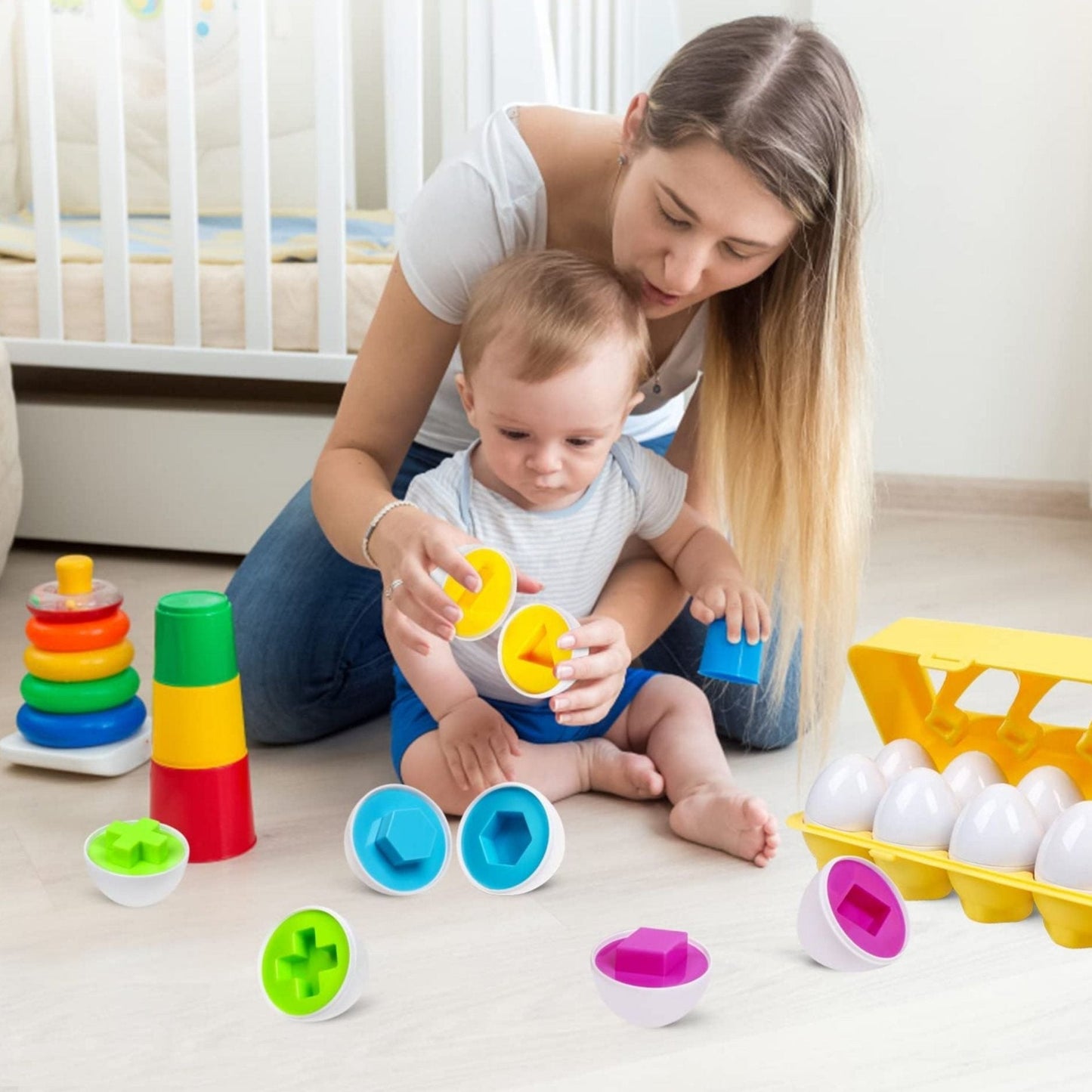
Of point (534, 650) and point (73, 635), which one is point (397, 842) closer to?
point (534, 650)

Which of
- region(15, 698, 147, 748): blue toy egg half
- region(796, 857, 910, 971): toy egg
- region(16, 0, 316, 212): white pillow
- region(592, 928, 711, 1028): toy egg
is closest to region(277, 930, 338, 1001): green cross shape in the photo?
region(592, 928, 711, 1028): toy egg

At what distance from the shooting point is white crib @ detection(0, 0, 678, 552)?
1605 millimetres

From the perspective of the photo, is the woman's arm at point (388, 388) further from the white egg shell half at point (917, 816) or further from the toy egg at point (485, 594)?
the white egg shell half at point (917, 816)

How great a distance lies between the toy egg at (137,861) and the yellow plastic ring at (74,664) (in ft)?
0.78

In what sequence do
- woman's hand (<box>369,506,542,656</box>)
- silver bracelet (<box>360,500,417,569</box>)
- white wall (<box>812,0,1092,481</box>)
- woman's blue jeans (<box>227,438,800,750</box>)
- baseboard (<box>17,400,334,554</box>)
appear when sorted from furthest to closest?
white wall (<box>812,0,1092,481</box>)
baseboard (<box>17,400,334,554</box>)
woman's blue jeans (<box>227,438,800,750</box>)
silver bracelet (<box>360,500,417,569</box>)
woman's hand (<box>369,506,542,656</box>)

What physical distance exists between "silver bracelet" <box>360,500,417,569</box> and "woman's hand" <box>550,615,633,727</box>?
0.15 meters

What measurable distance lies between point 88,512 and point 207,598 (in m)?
0.97

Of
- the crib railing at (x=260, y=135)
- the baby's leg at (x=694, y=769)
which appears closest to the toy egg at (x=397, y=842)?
the baby's leg at (x=694, y=769)

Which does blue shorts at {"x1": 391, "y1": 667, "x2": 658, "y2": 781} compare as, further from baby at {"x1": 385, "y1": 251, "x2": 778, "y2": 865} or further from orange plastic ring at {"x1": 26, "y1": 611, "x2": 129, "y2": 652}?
orange plastic ring at {"x1": 26, "y1": 611, "x2": 129, "y2": 652}

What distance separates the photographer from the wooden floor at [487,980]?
75cm

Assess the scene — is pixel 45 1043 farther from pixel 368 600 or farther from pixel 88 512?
pixel 88 512

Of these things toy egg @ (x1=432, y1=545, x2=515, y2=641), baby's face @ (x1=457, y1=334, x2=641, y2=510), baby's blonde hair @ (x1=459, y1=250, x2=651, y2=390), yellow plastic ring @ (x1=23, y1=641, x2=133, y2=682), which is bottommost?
yellow plastic ring @ (x1=23, y1=641, x2=133, y2=682)

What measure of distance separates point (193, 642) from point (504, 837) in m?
0.26

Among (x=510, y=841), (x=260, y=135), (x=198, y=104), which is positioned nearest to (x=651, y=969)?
(x=510, y=841)
